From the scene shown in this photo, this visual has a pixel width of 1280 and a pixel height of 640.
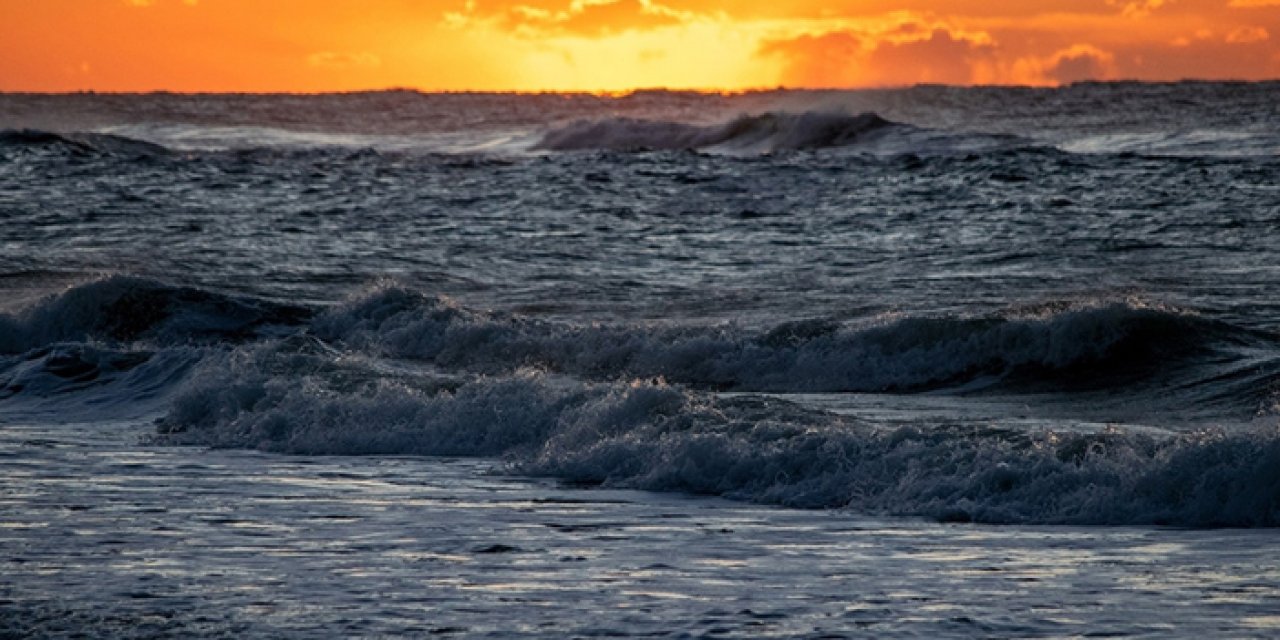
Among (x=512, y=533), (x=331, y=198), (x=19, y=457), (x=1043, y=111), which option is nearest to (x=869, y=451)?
(x=512, y=533)

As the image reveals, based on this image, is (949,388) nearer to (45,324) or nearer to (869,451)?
(869,451)

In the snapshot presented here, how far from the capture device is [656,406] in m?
11.5

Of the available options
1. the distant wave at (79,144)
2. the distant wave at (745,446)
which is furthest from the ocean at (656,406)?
the distant wave at (79,144)

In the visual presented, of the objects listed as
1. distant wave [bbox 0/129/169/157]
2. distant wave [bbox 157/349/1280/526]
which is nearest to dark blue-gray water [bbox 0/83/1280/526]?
distant wave [bbox 157/349/1280/526]

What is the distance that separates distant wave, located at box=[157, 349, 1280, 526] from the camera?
8875 mm

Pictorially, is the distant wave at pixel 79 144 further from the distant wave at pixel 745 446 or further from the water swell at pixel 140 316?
the distant wave at pixel 745 446

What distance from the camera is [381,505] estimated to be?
933cm

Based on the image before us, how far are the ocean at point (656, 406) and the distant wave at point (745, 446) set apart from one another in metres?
0.03

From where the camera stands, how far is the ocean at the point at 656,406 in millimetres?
6988

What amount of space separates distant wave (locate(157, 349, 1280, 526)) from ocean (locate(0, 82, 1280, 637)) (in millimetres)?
28

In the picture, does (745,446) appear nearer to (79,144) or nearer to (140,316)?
(140,316)

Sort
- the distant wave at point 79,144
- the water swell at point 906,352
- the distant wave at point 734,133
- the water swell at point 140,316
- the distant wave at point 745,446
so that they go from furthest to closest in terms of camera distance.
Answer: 1. the distant wave at point 734,133
2. the distant wave at point 79,144
3. the water swell at point 140,316
4. the water swell at point 906,352
5. the distant wave at point 745,446

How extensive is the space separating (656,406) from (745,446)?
129cm

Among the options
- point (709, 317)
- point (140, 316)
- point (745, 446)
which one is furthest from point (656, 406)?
point (140, 316)
